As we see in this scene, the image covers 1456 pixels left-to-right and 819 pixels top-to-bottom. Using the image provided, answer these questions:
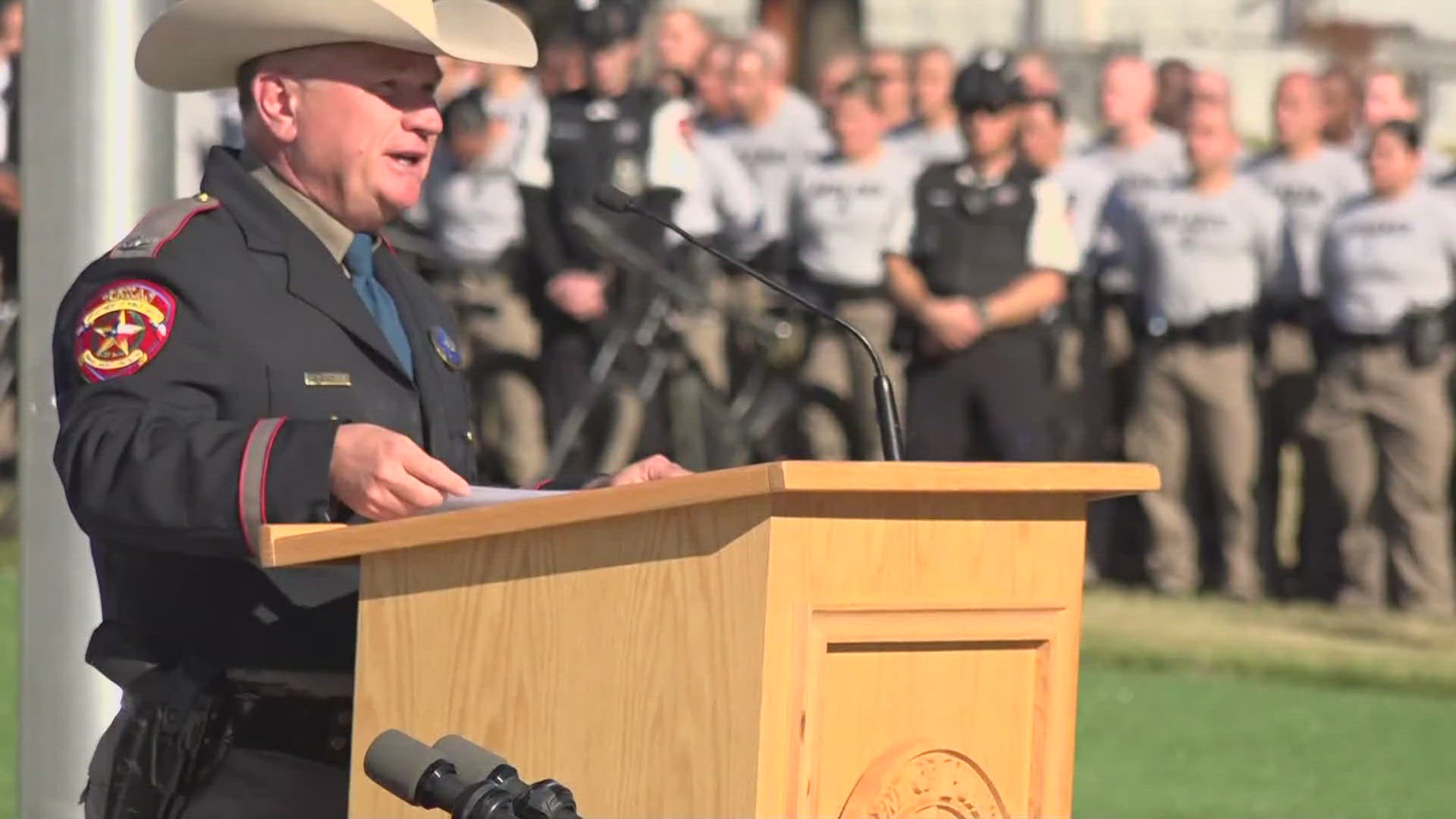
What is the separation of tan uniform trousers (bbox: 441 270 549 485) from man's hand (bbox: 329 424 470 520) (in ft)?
31.1

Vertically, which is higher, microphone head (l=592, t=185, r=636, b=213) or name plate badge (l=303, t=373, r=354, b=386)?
microphone head (l=592, t=185, r=636, b=213)

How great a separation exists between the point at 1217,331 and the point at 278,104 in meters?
8.91

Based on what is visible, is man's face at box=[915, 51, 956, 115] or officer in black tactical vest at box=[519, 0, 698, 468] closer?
officer in black tactical vest at box=[519, 0, 698, 468]

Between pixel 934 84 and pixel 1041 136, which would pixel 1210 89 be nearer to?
pixel 1041 136

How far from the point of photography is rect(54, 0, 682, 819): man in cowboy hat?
3270 mm

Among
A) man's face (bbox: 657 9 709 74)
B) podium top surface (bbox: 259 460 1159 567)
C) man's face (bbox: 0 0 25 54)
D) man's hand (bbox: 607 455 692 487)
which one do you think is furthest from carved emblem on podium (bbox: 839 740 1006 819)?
man's face (bbox: 0 0 25 54)

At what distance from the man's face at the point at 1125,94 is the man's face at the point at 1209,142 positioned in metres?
0.72

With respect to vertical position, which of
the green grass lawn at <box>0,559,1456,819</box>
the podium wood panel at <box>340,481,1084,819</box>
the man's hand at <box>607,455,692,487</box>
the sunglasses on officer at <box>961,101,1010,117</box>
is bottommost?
the green grass lawn at <box>0,559,1456,819</box>

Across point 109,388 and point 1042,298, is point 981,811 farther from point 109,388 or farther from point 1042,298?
point 1042,298

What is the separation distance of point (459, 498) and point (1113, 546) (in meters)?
9.67

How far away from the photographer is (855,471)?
9.05 ft

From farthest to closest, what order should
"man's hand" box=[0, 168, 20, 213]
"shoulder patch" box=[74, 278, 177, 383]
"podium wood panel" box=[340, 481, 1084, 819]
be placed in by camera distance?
"man's hand" box=[0, 168, 20, 213], "shoulder patch" box=[74, 278, 177, 383], "podium wood panel" box=[340, 481, 1084, 819]

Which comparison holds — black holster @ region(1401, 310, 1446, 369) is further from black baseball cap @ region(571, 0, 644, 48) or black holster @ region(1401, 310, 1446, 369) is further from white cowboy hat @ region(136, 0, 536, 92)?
white cowboy hat @ region(136, 0, 536, 92)

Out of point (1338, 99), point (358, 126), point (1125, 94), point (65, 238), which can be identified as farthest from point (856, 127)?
point (358, 126)
